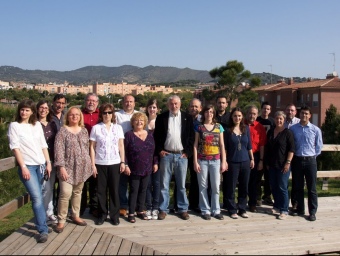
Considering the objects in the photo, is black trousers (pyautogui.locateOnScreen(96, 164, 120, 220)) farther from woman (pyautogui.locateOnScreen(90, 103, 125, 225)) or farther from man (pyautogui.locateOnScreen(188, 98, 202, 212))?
man (pyautogui.locateOnScreen(188, 98, 202, 212))

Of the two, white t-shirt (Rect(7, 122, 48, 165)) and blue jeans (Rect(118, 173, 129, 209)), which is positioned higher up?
white t-shirt (Rect(7, 122, 48, 165))

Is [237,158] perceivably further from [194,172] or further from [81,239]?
[81,239]

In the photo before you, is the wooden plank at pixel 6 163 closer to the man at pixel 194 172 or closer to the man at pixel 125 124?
the man at pixel 125 124

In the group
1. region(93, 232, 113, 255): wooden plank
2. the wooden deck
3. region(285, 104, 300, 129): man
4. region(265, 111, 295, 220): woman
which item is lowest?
the wooden deck

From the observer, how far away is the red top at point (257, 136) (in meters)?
5.73

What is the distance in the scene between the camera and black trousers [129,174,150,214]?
5.17m

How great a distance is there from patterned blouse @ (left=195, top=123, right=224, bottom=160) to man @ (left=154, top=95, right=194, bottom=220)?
14cm

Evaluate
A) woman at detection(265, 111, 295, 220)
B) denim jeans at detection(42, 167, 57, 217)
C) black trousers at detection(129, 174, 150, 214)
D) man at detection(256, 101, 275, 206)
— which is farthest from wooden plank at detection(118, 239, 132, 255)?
man at detection(256, 101, 275, 206)

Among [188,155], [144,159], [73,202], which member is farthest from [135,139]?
[73,202]

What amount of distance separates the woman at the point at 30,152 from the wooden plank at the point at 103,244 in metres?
0.67

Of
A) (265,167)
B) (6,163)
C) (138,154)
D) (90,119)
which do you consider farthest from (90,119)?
(265,167)

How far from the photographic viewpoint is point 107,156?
4973 mm

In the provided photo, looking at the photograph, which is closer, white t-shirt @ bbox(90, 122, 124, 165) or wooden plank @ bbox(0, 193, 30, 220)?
wooden plank @ bbox(0, 193, 30, 220)

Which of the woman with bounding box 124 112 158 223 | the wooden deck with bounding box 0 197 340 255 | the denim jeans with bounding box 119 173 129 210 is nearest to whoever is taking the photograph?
the wooden deck with bounding box 0 197 340 255
